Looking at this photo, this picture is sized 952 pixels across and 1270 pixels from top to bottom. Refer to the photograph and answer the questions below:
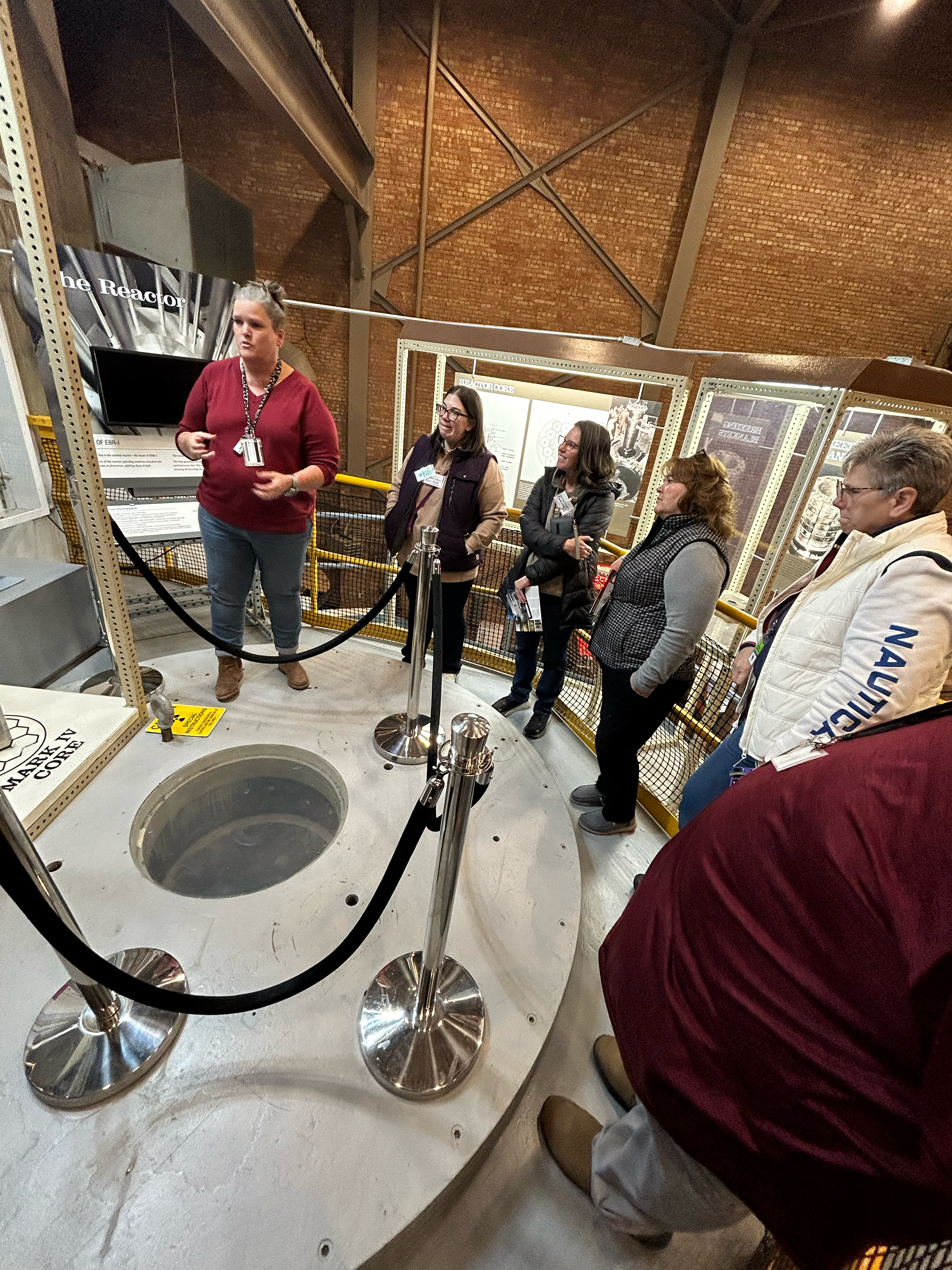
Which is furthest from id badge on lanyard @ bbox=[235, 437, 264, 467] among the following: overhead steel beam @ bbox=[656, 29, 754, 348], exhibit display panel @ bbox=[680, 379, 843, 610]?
overhead steel beam @ bbox=[656, 29, 754, 348]

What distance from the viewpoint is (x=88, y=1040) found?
4.17ft

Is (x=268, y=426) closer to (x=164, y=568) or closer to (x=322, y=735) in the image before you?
(x=322, y=735)

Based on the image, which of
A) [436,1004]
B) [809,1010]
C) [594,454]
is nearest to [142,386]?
[594,454]

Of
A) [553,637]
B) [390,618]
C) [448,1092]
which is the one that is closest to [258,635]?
[390,618]

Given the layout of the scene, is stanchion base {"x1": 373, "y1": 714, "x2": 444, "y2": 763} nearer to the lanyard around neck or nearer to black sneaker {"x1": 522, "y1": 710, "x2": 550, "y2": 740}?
black sneaker {"x1": 522, "y1": 710, "x2": 550, "y2": 740}

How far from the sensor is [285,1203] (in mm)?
1080

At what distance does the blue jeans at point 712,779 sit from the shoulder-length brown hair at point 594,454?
51.1 inches

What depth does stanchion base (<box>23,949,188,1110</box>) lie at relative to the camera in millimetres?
1197

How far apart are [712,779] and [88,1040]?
1.98 m

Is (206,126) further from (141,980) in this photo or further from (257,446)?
(141,980)

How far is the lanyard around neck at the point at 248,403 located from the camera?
6.95 ft

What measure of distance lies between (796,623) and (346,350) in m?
7.48

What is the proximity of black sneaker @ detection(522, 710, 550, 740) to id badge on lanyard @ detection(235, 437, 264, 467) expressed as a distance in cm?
189

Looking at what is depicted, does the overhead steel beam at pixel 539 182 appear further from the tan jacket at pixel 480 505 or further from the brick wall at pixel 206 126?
the tan jacket at pixel 480 505
